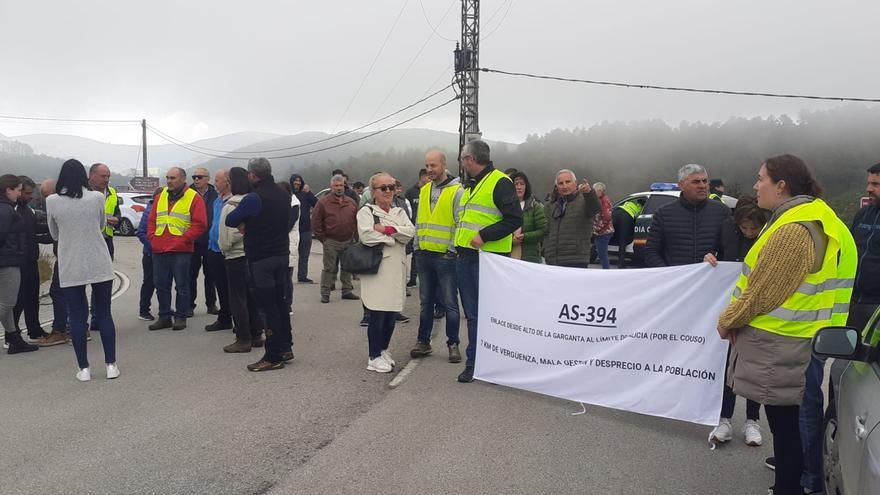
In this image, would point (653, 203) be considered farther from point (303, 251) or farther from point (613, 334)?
point (613, 334)

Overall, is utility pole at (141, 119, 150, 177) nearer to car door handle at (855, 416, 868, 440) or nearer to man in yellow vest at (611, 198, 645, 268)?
man in yellow vest at (611, 198, 645, 268)

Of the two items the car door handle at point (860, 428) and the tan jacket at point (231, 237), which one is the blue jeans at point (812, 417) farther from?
the tan jacket at point (231, 237)

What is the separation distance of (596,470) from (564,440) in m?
0.49

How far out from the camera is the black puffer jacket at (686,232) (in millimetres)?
4766

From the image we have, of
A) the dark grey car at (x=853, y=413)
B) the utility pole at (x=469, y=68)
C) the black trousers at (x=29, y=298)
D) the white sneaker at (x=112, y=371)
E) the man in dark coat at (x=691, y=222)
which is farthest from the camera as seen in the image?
the utility pole at (x=469, y=68)

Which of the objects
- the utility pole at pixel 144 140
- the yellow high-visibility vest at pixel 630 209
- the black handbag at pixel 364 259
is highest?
the utility pole at pixel 144 140

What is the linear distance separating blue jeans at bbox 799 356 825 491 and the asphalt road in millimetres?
314

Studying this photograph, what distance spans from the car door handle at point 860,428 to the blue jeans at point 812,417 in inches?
46.4

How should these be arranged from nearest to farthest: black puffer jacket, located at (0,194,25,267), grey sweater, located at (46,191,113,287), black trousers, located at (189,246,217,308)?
grey sweater, located at (46,191,113,287) → black puffer jacket, located at (0,194,25,267) → black trousers, located at (189,246,217,308)

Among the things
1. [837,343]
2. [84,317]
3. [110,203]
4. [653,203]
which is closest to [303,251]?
[110,203]

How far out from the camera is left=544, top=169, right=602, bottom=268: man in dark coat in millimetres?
7117

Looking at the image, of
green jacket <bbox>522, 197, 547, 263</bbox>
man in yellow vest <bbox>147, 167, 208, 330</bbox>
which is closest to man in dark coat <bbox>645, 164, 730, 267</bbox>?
green jacket <bbox>522, 197, 547, 263</bbox>

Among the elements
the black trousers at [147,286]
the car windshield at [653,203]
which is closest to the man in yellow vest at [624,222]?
the car windshield at [653,203]

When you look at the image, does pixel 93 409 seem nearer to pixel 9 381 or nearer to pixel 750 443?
pixel 9 381
